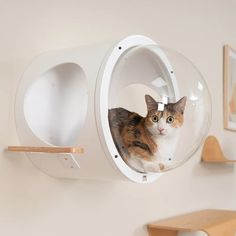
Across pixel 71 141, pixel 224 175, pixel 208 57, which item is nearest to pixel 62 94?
pixel 71 141

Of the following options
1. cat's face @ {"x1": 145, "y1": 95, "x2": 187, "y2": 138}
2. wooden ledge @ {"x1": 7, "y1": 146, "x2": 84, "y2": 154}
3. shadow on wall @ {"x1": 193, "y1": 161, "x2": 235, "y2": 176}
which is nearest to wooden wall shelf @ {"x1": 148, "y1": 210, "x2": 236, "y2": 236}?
shadow on wall @ {"x1": 193, "y1": 161, "x2": 235, "y2": 176}

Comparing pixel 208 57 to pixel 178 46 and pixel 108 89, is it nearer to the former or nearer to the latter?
pixel 178 46

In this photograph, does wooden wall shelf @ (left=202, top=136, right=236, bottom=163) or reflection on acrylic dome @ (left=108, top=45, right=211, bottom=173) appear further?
wooden wall shelf @ (left=202, top=136, right=236, bottom=163)

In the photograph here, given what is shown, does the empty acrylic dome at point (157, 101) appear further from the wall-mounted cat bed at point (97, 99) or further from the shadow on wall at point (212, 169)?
the shadow on wall at point (212, 169)

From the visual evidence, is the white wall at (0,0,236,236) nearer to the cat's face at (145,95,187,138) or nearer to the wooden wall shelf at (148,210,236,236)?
the wooden wall shelf at (148,210,236,236)

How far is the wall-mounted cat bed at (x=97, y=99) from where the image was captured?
93 cm

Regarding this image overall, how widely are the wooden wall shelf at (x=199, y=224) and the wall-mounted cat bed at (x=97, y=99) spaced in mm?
368

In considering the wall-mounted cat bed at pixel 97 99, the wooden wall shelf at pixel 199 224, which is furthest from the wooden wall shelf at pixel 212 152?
the wall-mounted cat bed at pixel 97 99

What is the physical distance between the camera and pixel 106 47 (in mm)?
966

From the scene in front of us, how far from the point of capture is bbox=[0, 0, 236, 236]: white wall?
99cm

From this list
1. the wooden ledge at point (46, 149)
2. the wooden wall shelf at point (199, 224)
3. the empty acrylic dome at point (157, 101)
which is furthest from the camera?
the wooden wall shelf at point (199, 224)

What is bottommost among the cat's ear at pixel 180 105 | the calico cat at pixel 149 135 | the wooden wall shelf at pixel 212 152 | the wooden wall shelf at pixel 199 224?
the wooden wall shelf at pixel 199 224

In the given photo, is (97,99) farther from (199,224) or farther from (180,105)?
(199,224)

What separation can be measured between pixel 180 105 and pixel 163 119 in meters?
0.07
